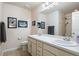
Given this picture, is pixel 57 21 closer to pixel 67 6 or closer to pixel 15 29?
pixel 67 6

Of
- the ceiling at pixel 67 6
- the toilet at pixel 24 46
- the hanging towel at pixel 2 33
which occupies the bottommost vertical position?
the toilet at pixel 24 46

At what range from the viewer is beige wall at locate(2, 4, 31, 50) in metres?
2.95

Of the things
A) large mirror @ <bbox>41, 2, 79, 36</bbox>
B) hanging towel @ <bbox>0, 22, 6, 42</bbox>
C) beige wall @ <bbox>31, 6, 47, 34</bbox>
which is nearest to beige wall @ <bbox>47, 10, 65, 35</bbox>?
large mirror @ <bbox>41, 2, 79, 36</bbox>

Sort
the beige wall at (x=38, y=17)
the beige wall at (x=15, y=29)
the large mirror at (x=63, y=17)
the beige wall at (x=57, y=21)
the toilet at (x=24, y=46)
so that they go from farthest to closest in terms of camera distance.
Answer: the toilet at (x=24, y=46) < the beige wall at (x=15, y=29) < the beige wall at (x=38, y=17) < the beige wall at (x=57, y=21) < the large mirror at (x=63, y=17)

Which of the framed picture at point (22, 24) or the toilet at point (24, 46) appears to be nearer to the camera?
the framed picture at point (22, 24)

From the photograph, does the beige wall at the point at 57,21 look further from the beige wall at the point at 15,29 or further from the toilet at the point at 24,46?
the toilet at the point at 24,46

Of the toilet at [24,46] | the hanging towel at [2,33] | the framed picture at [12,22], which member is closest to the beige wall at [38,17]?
the toilet at [24,46]

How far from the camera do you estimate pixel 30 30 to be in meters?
2.99

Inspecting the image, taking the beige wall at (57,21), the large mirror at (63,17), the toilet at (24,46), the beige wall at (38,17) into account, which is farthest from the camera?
the toilet at (24,46)

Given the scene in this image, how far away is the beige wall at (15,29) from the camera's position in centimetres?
295

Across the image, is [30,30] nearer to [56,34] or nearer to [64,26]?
[56,34]

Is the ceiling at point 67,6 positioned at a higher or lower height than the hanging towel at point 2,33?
higher

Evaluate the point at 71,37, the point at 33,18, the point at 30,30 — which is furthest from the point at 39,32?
the point at 71,37

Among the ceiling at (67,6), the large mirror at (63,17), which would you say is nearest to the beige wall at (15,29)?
the large mirror at (63,17)
